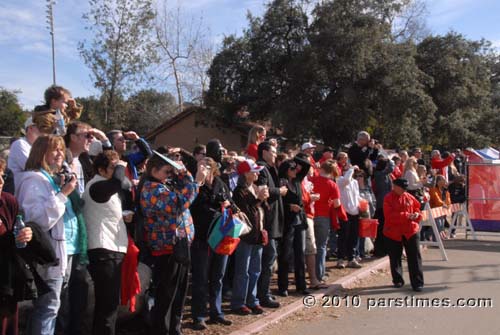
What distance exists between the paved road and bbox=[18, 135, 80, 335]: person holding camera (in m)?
2.73

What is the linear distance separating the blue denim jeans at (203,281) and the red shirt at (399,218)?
11.3 feet

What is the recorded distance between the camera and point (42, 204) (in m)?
3.93

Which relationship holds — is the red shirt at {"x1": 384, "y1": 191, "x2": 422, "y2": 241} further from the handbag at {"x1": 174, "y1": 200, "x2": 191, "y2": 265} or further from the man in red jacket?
the handbag at {"x1": 174, "y1": 200, "x2": 191, "y2": 265}

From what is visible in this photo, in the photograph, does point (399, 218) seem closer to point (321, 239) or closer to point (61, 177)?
point (321, 239)

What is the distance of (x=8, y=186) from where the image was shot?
13.5 feet

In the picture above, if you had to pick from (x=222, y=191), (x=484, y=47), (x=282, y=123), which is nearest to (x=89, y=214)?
(x=222, y=191)

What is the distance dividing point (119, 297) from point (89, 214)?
2.67ft

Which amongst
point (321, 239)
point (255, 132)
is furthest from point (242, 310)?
point (255, 132)

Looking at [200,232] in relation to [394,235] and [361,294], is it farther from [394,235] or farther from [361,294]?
[394,235]

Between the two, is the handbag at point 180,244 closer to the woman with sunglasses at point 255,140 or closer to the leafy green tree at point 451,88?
the woman with sunglasses at point 255,140

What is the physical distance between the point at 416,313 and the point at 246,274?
2.46 m

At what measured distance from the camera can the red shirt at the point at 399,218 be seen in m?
7.98

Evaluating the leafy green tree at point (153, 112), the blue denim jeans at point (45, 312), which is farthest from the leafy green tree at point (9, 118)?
the blue denim jeans at point (45, 312)

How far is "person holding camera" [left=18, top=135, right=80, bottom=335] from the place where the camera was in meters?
3.92
